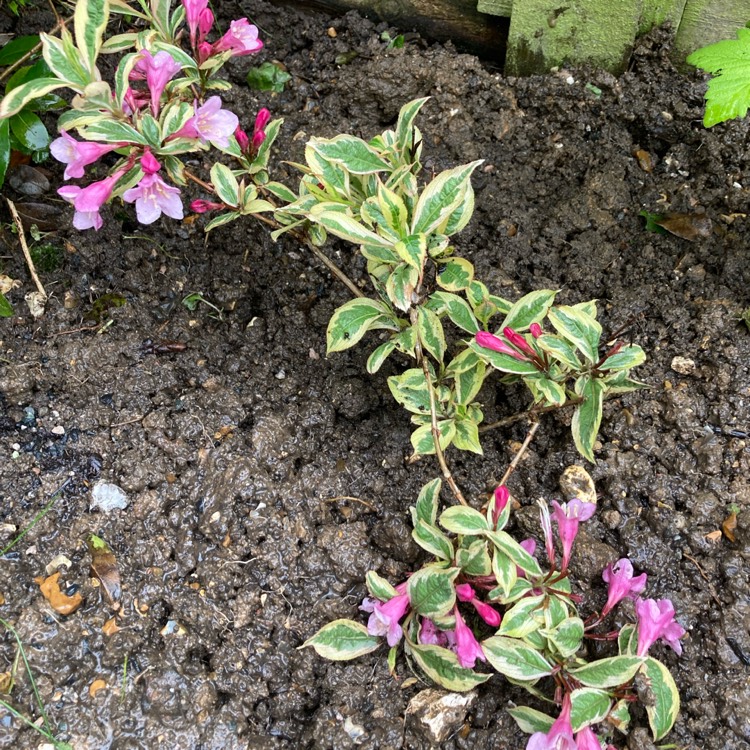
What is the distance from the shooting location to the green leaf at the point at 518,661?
1.59 metres

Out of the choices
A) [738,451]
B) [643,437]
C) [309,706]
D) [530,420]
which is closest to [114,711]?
[309,706]

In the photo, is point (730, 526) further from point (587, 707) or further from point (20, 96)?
point (20, 96)

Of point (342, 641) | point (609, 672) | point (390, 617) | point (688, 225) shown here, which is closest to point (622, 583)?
point (609, 672)

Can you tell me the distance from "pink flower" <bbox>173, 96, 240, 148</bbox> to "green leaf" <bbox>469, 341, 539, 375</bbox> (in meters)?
0.78

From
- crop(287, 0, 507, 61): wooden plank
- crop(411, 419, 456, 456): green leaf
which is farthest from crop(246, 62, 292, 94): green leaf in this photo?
crop(411, 419, 456, 456): green leaf

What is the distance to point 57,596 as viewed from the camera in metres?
1.83

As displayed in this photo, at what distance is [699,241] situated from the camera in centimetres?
229

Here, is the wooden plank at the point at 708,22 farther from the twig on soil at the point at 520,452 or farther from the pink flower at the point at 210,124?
the pink flower at the point at 210,124

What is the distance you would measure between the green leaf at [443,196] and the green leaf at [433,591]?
789 mm

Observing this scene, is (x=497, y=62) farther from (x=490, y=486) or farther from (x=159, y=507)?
(x=159, y=507)

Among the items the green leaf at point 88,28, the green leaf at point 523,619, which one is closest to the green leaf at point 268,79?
the green leaf at point 88,28

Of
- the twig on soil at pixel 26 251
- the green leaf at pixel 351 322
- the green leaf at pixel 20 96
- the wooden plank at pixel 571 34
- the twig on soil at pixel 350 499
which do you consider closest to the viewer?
the green leaf at pixel 20 96

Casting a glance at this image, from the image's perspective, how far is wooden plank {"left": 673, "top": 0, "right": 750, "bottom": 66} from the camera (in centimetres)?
231

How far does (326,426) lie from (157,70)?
1030 millimetres
